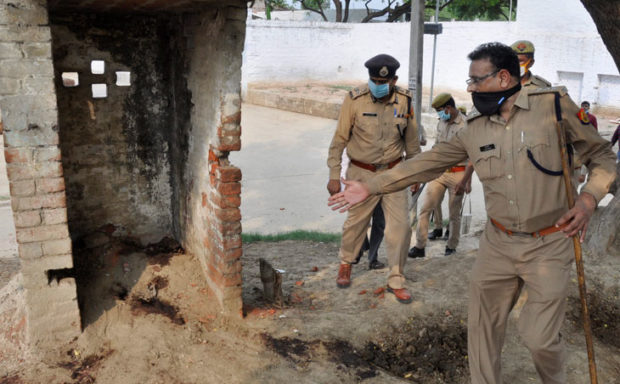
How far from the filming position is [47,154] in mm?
3668

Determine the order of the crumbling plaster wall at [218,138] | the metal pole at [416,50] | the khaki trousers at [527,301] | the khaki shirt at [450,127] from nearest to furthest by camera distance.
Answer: the khaki trousers at [527,301] → the crumbling plaster wall at [218,138] → the khaki shirt at [450,127] → the metal pole at [416,50]

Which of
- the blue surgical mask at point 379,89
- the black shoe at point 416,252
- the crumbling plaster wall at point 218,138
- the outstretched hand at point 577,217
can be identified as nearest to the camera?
the outstretched hand at point 577,217

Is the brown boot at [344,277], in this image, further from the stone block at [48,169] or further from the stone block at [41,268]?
the stone block at [48,169]

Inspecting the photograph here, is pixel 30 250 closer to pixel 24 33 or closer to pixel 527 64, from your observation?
pixel 24 33

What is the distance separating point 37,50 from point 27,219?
1.07 m

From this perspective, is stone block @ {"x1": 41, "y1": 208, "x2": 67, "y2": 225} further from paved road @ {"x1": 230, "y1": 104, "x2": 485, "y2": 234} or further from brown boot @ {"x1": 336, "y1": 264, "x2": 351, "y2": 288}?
paved road @ {"x1": 230, "y1": 104, "x2": 485, "y2": 234}


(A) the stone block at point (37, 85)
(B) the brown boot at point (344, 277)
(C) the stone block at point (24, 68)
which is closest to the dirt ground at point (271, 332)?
(B) the brown boot at point (344, 277)

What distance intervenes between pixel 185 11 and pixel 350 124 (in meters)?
1.65

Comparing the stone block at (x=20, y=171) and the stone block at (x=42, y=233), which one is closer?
the stone block at (x=20, y=171)

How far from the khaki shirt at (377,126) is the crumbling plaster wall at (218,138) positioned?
116 cm

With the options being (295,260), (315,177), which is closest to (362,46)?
(315,177)

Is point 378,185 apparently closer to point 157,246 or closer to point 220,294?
point 220,294

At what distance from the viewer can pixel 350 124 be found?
5047 mm

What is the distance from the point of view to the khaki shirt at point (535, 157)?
10.3 feet
